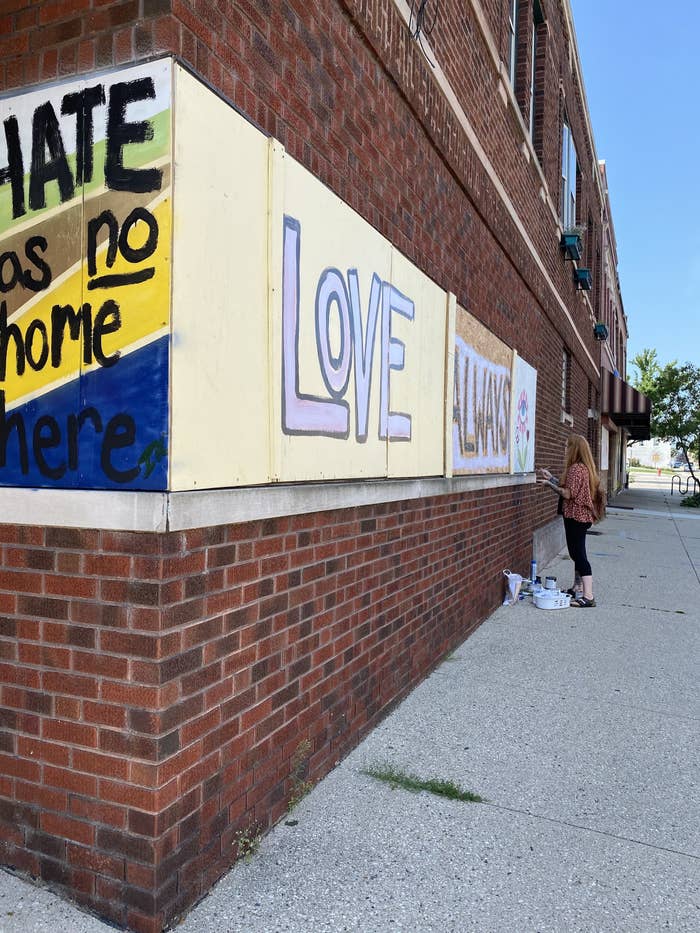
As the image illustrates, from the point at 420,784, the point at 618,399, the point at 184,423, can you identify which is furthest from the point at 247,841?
the point at 618,399

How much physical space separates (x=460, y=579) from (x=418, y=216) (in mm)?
2804

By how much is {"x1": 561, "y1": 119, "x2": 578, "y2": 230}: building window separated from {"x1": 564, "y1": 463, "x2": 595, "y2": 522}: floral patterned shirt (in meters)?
6.32

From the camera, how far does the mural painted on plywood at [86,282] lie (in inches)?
89.0

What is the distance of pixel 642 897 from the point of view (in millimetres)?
2645

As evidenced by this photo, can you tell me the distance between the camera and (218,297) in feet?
8.22

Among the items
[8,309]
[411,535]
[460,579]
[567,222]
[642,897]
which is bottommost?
[642,897]

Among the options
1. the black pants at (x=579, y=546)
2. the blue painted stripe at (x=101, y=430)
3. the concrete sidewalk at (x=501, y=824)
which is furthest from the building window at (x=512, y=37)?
the blue painted stripe at (x=101, y=430)

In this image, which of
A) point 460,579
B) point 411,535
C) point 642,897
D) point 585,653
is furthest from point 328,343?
point 585,653

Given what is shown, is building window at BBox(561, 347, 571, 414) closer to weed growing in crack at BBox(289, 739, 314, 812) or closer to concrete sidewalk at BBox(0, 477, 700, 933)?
concrete sidewalk at BBox(0, 477, 700, 933)

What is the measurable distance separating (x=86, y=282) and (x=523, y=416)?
676 centimetres

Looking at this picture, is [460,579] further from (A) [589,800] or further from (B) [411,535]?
(A) [589,800]

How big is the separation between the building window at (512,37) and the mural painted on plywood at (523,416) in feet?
10.9

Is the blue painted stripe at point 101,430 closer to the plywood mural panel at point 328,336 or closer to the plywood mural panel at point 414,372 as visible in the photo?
the plywood mural panel at point 328,336

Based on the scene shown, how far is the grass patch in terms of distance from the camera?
Result: 132 inches
